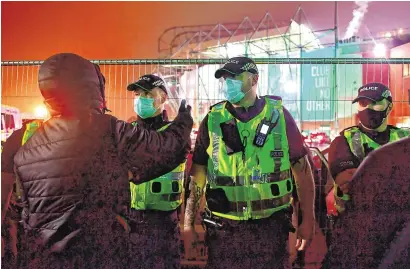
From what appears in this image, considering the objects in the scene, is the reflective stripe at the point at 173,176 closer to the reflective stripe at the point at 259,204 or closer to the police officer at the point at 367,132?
the reflective stripe at the point at 259,204

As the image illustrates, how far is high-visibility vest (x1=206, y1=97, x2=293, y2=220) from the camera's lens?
2.69 m

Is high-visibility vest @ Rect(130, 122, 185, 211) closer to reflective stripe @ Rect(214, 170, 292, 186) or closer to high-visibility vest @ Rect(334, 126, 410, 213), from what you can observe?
reflective stripe @ Rect(214, 170, 292, 186)

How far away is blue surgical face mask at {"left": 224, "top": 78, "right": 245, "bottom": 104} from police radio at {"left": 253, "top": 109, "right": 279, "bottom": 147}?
0.29 m

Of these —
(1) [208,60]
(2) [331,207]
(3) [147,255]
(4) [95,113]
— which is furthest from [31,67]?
(2) [331,207]

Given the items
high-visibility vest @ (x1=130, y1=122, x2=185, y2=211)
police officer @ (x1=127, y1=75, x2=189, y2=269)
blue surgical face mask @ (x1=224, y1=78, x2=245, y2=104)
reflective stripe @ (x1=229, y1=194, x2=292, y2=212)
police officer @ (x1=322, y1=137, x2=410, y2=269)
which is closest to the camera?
police officer @ (x1=322, y1=137, x2=410, y2=269)

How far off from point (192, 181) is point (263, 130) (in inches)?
27.9

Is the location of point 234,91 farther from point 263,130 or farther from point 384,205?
point 384,205

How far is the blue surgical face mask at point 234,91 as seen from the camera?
9.48ft

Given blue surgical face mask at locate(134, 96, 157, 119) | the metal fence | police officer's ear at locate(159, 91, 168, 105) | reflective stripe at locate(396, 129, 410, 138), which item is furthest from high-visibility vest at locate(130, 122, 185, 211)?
reflective stripe at locate(396, 129, 410, 138)

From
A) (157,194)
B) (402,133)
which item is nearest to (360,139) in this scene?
(402,133)

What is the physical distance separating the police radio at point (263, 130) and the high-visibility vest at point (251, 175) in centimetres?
2

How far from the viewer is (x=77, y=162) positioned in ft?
6.29

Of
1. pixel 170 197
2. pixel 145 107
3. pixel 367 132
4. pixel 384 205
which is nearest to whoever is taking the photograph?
pixel 384 205

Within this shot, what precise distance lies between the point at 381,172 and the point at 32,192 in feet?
5.45
